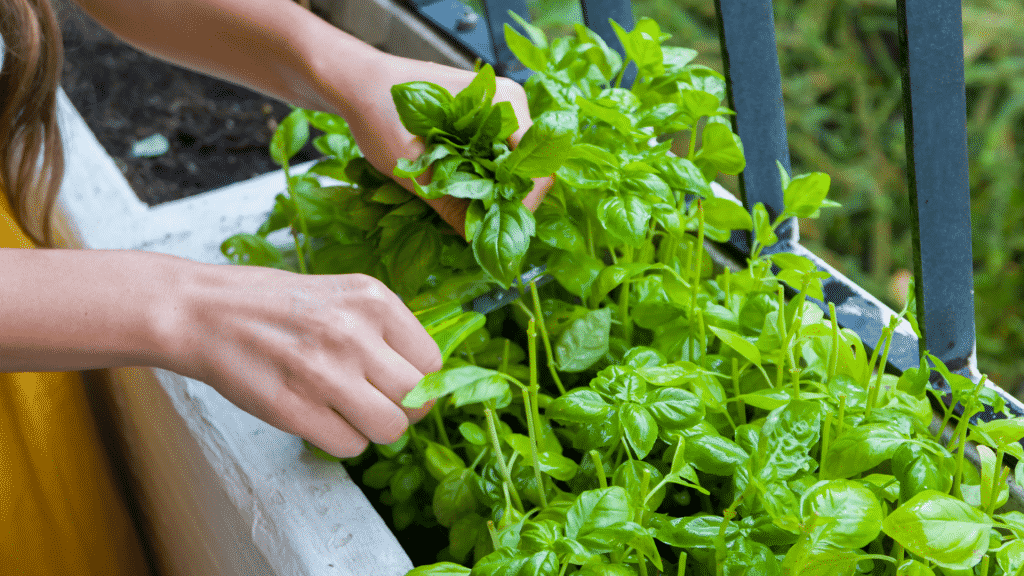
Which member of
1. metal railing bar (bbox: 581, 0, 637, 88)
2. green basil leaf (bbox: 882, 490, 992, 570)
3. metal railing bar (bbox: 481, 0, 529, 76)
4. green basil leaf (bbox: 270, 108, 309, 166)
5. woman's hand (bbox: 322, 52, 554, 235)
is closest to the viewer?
green basil leaf (bbox: 882, 490, 992, 570)

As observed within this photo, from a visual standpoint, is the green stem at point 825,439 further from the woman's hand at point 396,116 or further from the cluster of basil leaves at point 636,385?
the woman's hand at point 396,116

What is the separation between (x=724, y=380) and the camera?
0.61 meters

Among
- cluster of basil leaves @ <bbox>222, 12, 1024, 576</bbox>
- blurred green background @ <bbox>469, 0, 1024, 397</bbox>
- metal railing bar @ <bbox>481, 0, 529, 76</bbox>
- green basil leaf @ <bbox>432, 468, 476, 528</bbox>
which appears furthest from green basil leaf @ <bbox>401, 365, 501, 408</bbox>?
blurred green background @ <bbox>469, 0, 1024, 397</bbox>

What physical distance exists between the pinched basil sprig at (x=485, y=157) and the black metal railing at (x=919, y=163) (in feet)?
0.75

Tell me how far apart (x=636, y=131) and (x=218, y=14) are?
0.39 meters

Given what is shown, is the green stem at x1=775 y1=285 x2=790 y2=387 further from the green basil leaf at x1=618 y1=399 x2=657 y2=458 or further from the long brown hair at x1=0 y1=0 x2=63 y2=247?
the long brown hair at x1=0 y1=0 x2=63 y2=247

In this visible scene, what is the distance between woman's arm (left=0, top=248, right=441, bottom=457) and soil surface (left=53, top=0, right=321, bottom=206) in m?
0.79

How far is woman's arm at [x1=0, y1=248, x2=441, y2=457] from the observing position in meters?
0.51

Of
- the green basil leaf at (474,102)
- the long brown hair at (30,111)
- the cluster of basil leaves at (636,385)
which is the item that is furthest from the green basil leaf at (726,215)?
the long brown hair at (30,111)

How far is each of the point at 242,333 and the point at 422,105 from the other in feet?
0.63

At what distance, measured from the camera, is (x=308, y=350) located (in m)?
0.50

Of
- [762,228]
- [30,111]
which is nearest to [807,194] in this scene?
[762,228]

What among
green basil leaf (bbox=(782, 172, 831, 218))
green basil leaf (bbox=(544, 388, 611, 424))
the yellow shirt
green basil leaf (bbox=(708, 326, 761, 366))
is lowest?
the yellow shirt

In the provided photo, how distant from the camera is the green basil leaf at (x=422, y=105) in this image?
0.54 metres
